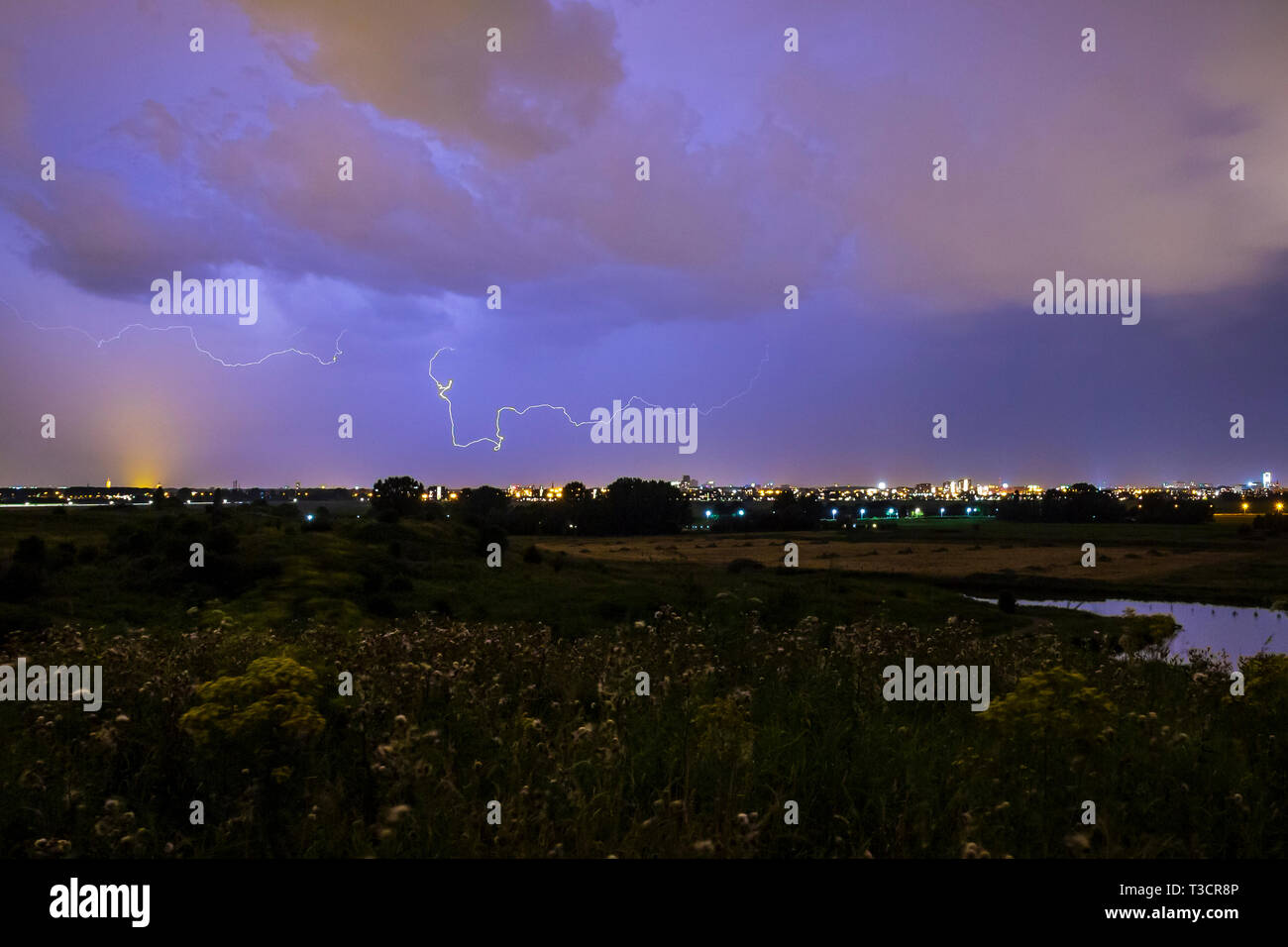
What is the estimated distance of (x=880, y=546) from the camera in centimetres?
9956

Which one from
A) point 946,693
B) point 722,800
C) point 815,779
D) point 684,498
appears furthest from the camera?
point 684,498

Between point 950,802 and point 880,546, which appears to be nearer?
point 950,802

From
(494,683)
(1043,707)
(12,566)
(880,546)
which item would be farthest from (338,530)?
(880,546)

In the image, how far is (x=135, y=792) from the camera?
475 cm

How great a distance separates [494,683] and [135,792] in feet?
8.80
